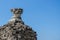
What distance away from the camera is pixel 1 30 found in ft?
82.9

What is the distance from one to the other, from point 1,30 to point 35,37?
3.74 metres

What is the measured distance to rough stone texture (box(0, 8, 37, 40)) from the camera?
24641mm

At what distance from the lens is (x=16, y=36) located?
2467cm

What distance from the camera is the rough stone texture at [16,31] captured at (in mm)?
24641

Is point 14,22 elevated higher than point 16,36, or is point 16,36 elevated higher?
point 14,22

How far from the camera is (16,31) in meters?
24.8

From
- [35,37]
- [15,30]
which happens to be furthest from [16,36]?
[35,37]

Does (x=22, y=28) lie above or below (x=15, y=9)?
below

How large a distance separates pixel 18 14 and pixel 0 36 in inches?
126

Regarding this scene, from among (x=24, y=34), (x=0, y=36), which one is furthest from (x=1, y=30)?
(x=24, y=34)

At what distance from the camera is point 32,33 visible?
2542 centimetres

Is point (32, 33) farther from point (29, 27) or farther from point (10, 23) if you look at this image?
point (10, 23)

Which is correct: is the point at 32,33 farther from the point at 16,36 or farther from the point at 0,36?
the point at 0,36

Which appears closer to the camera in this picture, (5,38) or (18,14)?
(5,38)
